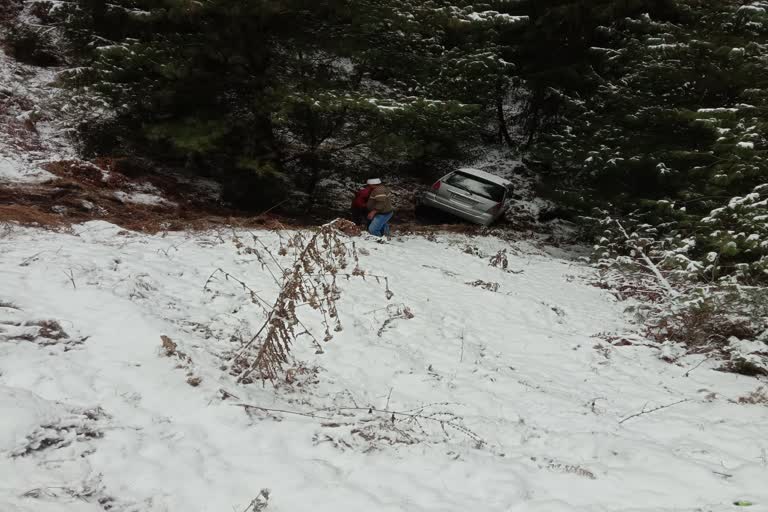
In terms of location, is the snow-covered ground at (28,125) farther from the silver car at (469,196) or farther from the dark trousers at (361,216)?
the silver car at (469,196)

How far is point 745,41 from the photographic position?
9430 millimetres

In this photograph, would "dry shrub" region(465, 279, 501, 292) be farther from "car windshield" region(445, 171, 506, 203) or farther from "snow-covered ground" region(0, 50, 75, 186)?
"snow-covered ground" region(0, 50, 75, 186)

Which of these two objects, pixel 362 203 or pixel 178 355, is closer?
pixel 178 355

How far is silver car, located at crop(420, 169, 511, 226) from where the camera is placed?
12266 mm

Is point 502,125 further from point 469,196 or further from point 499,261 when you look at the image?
point 499,261

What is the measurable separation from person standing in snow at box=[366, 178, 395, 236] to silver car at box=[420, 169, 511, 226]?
115 inches

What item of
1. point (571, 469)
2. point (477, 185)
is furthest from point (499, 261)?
point (571, 469)

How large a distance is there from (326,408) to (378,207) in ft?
20.6

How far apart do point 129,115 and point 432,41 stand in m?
7.36

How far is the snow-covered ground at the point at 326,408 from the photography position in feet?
8.71

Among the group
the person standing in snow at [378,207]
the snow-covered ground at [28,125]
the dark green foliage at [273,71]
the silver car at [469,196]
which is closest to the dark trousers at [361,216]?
the person standing in snow at [378,207]

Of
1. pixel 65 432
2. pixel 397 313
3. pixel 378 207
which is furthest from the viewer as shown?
pixel 378 207

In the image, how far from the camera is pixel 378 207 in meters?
9.55

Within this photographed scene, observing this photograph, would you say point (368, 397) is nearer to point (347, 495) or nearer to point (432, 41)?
point (347, 495)
